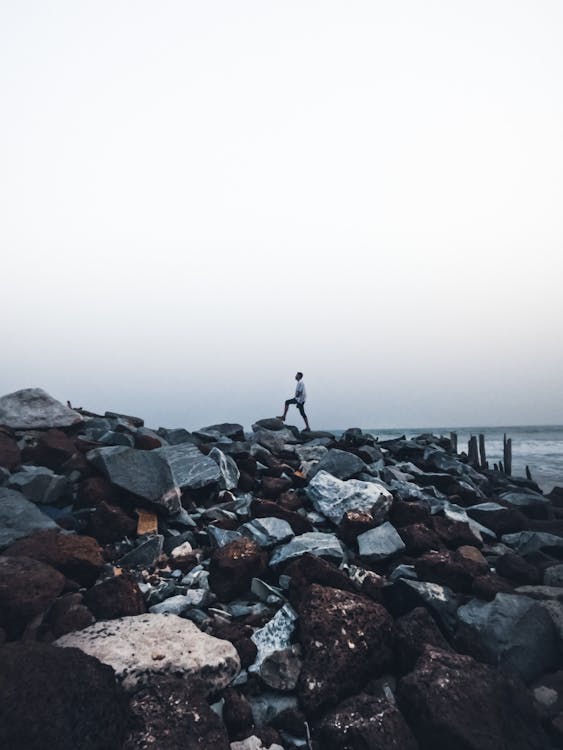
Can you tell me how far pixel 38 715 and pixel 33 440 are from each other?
5725mm

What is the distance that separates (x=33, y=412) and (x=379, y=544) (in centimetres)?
601

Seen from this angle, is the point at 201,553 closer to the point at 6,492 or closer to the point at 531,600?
the point at 6,492

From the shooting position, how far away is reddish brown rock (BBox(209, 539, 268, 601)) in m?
4.93

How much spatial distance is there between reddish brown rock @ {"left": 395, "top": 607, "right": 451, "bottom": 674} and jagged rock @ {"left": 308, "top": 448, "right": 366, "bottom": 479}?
11.5ft

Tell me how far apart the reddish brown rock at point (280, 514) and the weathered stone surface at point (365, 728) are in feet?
8.54

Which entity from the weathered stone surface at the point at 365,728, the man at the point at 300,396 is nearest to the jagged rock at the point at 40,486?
the weathered stone surface at the point at 365,728

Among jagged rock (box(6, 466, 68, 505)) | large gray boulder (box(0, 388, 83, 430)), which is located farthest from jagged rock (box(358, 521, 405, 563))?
large gray boulder (box(0, 388, 83, 430))

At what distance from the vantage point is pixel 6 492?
5.73 m

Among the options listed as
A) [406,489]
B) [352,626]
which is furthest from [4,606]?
[406,489]

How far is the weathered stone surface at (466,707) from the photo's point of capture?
11.0 feet

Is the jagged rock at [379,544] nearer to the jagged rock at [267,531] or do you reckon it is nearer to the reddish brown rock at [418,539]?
the reddish brown rock at [418,539]

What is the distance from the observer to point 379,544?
18.9 feet

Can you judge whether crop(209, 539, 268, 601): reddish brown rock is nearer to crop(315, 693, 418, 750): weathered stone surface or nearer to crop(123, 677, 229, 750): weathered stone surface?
crop(123, 677, 229, 750): weathered stone surface

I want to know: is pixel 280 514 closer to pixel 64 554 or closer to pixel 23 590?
pixel 64 554
